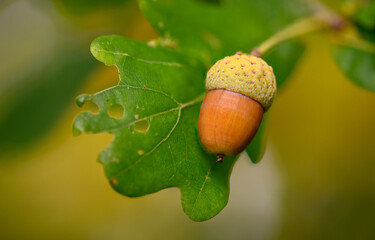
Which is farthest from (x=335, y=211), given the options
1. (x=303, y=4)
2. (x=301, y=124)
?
(x=303, y=4)

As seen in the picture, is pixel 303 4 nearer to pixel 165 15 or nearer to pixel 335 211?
pixel 165 15

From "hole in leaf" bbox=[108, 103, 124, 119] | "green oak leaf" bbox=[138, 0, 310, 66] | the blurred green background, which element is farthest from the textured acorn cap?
the blurred green background

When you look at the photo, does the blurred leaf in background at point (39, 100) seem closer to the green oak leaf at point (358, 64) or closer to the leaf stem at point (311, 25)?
the leaf stem at point (311, 25)

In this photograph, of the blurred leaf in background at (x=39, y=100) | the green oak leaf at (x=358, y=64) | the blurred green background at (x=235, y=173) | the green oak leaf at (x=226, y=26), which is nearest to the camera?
the green oak leaf at (x=226, y=26)

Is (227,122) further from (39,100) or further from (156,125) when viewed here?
(39,100)

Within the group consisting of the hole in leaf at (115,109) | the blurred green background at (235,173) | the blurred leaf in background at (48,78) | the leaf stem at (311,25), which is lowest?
the blurred green background at (235,173)

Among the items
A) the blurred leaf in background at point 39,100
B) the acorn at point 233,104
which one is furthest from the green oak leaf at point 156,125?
the blurred leaf in background at point 39,100

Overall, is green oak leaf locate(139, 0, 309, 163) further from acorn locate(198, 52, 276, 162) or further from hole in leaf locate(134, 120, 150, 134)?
hole in leaf locate(134, 120, 150, 134)
